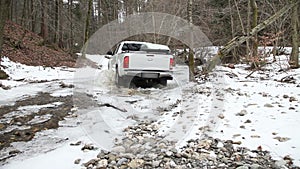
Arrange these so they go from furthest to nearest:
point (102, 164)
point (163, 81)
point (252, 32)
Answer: point (163, 81)
point (252, 32)
point (102, 164)

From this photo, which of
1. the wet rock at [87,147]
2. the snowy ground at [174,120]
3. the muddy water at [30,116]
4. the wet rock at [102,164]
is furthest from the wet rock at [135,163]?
the muddy water at [30,116]

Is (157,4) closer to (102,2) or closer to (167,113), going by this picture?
(102,2)

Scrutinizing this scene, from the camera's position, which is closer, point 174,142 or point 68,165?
point 68,165

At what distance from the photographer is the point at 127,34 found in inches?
931

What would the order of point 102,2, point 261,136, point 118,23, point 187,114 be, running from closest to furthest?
1. point 261,136
2. point 187,114
3. point 118,23
4. point 102,2

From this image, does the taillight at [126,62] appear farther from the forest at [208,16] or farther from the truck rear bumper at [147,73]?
the forest at [208,16]

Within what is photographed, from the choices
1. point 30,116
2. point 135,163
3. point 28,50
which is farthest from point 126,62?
point 28,50

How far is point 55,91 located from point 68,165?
5724mm

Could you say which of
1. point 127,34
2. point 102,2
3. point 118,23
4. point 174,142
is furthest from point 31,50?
point 174,142

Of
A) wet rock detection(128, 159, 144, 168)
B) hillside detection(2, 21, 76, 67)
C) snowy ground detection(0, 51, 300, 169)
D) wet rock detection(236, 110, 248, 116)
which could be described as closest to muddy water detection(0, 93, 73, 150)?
snowy ground detection(0, 51, 300, 169)

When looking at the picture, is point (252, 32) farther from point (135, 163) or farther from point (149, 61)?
point (135, 163)

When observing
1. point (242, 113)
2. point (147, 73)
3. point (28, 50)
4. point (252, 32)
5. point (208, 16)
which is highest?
point (208, 16)

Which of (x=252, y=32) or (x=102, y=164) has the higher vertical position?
(x=252, y=32)

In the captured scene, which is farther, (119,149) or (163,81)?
(163,81)
